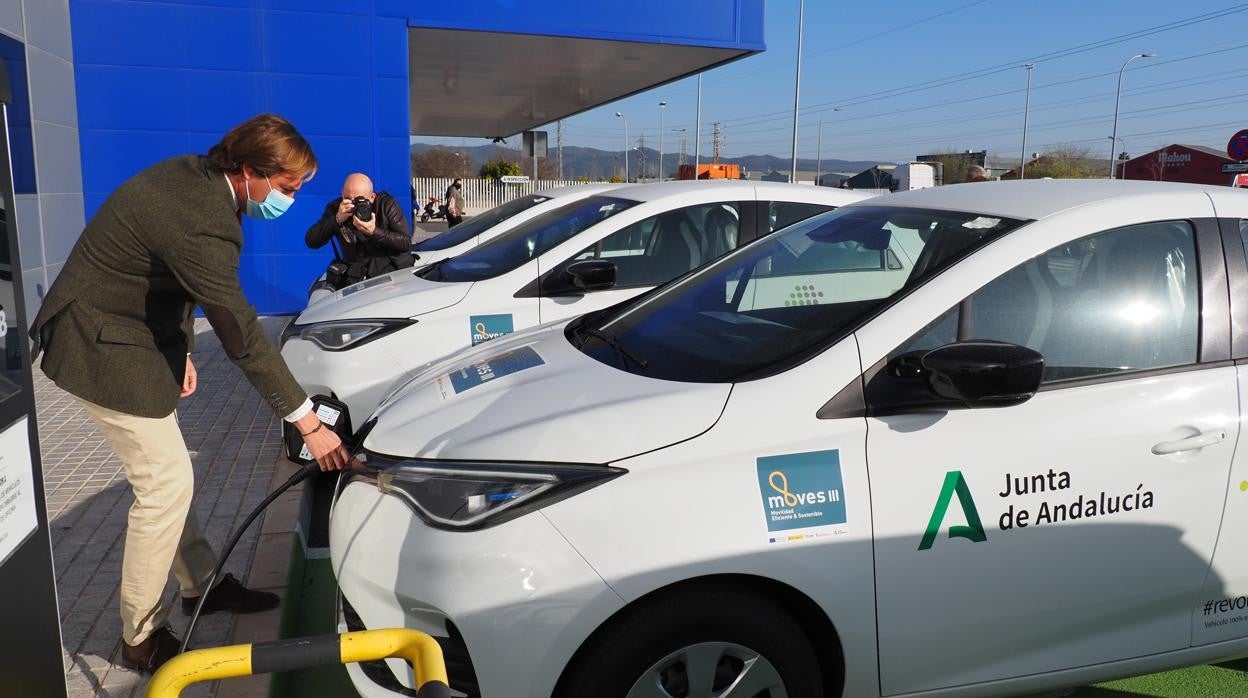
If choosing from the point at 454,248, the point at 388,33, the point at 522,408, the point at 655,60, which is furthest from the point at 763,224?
the point at 655,60

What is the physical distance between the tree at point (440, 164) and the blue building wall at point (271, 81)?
51175mm

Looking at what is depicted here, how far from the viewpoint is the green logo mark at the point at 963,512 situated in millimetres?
2416

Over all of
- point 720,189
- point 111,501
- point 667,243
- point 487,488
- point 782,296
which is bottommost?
point 111,501

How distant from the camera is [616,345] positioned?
3.05m

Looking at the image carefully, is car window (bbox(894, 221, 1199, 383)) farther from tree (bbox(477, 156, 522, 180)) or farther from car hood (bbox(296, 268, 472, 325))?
tree (bbox(477, 156, 522, 180))

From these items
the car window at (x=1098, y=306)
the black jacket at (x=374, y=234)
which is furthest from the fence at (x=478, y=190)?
the car window at (x=1098, y=306)

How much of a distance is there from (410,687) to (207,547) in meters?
1.45

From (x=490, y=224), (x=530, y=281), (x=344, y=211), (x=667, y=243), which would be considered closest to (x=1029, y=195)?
(x=667, y=243)

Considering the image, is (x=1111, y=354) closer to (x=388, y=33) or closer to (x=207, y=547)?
(x=207, y=547)

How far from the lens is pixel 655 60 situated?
619 inches

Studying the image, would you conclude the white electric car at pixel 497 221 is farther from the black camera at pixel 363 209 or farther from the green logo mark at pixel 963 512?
the green logo mark at pixel 963 512

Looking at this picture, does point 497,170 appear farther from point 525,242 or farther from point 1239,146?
point 525,242

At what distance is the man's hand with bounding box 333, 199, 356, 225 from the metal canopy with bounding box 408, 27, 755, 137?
21.0 feet

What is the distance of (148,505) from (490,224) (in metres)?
4.97
